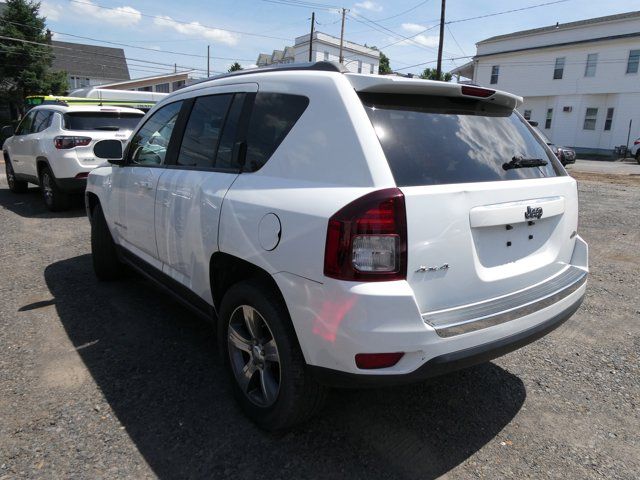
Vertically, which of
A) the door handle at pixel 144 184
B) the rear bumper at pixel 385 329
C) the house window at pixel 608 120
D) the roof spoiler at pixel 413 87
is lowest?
the rear bumper at pixel 385 329

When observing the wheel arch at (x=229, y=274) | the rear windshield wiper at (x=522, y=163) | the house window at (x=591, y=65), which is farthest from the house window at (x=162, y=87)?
the rear windshield wiper at (x=522, y=163)

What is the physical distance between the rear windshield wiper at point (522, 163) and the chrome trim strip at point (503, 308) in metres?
0.66

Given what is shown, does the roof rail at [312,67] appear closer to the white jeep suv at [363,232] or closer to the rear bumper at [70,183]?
the white jeep suv at [363,232]

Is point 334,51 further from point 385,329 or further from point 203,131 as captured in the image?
point 385,329

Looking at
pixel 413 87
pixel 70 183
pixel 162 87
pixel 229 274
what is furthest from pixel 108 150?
pixel 162 87

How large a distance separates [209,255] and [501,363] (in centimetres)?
222

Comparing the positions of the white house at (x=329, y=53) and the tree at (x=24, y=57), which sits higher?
the white house at (x=329, y=53)

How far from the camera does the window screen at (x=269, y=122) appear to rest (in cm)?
248

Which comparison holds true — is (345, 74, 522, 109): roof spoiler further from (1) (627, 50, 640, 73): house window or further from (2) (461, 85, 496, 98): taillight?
(1) (627, 50, 640, 73): house window

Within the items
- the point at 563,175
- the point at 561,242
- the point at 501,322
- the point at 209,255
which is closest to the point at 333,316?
the point at 501,322

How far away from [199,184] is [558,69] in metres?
39.5

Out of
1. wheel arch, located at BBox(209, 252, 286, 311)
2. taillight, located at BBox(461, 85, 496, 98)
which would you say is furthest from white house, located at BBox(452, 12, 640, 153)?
wheel arch, located at BBox(209, 252, 286, 311)

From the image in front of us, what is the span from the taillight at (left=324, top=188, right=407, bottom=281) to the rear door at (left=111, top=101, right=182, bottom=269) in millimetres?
1988

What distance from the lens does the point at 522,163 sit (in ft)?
8.77
